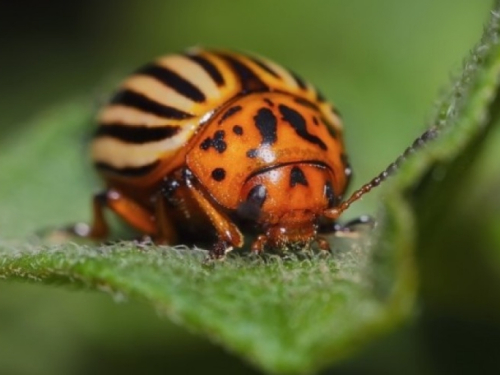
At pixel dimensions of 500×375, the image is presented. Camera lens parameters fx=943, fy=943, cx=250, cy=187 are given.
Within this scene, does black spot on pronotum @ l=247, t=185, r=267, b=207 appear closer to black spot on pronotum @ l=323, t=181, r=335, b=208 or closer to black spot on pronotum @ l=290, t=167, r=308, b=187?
black spot on pronotum @ l=290, t=167, r=308, b=187

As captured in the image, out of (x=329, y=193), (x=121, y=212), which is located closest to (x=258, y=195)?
(x=329, y=193)

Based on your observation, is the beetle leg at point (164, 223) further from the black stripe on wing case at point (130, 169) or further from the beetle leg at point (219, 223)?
the beetle leg at point (219, 223)

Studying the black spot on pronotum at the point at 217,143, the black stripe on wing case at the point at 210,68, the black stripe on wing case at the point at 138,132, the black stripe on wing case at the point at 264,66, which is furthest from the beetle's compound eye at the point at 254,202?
the black stripe on wing case at the point at 264,66

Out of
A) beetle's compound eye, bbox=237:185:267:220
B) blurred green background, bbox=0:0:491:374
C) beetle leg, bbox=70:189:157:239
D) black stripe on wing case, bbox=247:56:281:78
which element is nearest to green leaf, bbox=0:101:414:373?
beetle's compound eye, bbox=237:185:267:220

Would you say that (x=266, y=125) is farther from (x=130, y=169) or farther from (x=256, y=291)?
(x=256, y=291)

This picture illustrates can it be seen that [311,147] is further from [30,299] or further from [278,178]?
[30,299]

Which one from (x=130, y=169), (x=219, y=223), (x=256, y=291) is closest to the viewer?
(x=256, y=291)

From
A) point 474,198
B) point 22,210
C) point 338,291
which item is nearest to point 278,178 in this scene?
point 338,291
